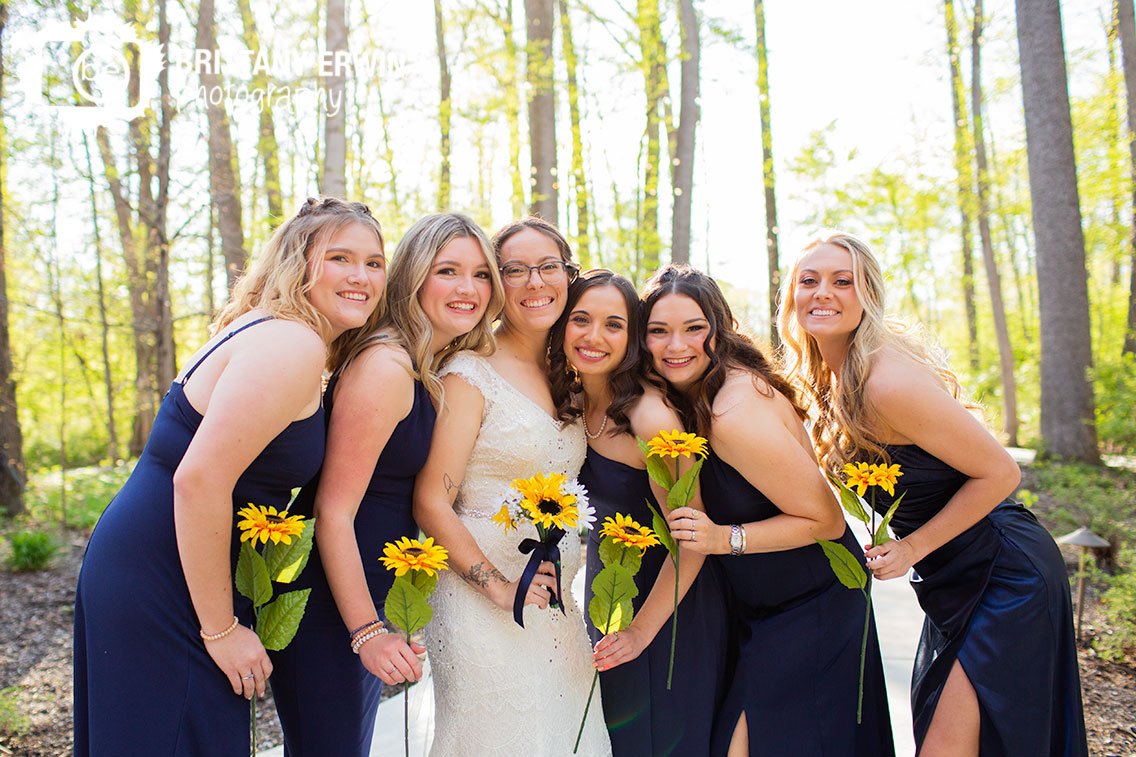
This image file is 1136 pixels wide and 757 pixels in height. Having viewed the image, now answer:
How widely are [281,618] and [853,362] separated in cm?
194

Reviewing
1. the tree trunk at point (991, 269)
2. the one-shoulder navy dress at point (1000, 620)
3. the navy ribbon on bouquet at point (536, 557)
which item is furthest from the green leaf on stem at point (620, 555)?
the tree trunk at point (991, 269)

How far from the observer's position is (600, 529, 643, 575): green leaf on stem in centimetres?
209

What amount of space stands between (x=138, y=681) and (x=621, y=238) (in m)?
9.89

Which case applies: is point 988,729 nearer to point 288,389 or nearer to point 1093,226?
point 288,389

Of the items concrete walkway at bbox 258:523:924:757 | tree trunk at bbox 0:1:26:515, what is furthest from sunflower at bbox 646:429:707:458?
tree trunk at bbox 0:1:26:515

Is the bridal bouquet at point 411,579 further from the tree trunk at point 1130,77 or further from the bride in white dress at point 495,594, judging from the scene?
the tree trunk at point 1130,77

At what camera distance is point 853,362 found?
8.80 ft

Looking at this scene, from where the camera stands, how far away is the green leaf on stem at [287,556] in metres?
1.95

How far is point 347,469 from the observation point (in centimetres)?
224

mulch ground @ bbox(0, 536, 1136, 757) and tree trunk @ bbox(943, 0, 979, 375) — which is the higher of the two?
tree trunk @ bbox(943, 0, 979, 375)

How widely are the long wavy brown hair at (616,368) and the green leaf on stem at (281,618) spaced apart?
1100mm

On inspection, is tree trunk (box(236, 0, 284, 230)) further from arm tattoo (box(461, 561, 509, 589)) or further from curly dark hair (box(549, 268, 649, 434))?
arm tattoo (box(461, 561, 509, 589))

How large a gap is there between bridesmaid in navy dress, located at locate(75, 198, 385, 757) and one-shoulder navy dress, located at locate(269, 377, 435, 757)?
24 centimetres

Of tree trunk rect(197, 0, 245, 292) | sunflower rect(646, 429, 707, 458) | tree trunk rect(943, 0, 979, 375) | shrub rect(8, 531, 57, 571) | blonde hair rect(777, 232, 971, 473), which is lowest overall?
shrub rect(8, 531, 57, 571)
